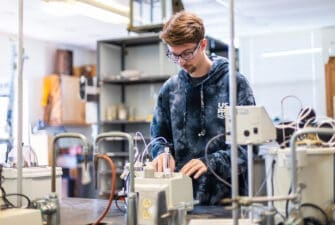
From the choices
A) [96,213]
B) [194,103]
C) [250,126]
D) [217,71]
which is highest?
[217,71]

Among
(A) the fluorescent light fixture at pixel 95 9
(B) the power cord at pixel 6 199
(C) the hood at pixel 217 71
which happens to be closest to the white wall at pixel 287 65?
(A) the fluorescent light fixture at pixel 95 9

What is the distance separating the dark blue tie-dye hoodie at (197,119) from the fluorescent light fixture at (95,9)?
8.48 feet

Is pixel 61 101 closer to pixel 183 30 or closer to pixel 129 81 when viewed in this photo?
pixel 129 81

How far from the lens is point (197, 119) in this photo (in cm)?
197

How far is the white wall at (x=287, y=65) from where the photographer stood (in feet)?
24.7

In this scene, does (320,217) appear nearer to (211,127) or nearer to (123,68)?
(211,127)

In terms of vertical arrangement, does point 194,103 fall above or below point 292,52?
below

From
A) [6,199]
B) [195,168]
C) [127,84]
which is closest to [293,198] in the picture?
[195,168]

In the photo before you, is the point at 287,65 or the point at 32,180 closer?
the point at 32,180

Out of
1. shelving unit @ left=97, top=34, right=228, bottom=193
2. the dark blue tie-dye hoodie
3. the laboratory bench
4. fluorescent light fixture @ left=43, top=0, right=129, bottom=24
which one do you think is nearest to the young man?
the dark blue tie-dye hoodie

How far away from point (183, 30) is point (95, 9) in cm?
345

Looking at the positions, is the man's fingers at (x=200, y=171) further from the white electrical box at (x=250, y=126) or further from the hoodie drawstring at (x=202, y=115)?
the white electrical box at (x=250, y=126)

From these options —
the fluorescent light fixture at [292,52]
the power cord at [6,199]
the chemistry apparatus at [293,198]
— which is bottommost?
the power cord at [6,199]

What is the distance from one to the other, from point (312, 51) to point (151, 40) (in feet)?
12.4
